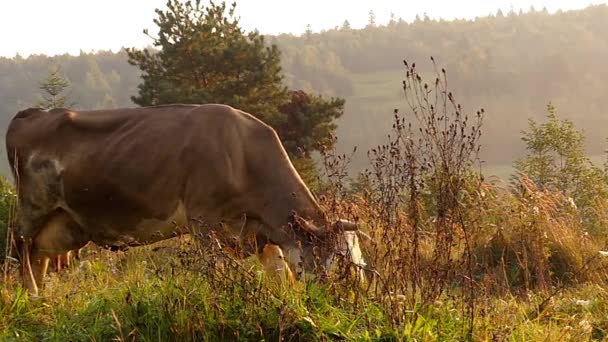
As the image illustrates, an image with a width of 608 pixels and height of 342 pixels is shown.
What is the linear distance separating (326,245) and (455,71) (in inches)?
4919

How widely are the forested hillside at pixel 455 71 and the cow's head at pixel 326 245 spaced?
89.7m

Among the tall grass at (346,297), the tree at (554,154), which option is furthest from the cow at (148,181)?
the tree at (554,154)

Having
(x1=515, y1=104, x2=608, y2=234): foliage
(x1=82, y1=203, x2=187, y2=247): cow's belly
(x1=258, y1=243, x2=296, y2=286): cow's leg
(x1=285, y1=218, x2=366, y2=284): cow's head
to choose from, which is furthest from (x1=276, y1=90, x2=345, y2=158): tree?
(x1=285, y1=218, x2=366, y2=284): cow's head

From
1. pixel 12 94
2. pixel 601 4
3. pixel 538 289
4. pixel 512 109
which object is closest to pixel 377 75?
pixel 512 109

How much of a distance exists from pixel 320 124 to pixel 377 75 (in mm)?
119198

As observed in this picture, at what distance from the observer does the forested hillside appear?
112 m

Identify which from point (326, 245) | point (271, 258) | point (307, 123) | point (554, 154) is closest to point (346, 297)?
point (326, 245)

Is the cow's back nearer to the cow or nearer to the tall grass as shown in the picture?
the cow

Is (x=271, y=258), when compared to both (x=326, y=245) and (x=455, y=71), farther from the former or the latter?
(x=455, y=71)

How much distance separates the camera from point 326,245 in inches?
181

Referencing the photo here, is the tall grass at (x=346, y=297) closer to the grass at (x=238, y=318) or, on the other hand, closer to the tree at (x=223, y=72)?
the grass at (x=238, y=318)

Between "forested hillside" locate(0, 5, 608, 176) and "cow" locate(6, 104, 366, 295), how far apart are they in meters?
88.7

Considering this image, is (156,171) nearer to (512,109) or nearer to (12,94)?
(512,109)

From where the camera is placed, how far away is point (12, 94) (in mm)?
121188
